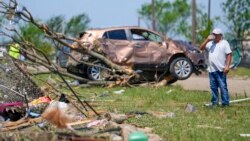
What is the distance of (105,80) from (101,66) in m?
0.54

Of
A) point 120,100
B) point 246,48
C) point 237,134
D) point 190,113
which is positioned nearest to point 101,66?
point 120,100

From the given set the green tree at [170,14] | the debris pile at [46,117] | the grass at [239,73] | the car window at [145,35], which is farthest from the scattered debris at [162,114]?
the green tree at [170,14]

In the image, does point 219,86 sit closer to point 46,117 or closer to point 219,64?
point 219,64

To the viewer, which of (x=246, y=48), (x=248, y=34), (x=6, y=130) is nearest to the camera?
(x=6, y=130)

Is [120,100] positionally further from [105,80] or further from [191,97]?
[105,80]

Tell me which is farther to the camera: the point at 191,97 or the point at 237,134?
the point at 191,97

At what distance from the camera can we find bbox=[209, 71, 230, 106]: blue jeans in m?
10.8

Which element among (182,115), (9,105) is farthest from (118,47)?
(9,105)

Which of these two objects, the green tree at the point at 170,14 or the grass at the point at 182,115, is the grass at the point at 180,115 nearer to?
the grass at the point at 182,115

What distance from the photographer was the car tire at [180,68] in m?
17.4

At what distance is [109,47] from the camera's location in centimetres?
1695

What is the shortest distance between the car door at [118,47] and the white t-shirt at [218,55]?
19.6 ft

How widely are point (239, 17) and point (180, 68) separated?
85.7 ft

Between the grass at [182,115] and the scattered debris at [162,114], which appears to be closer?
the grass at [182,115]
